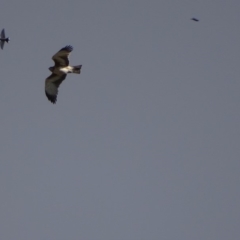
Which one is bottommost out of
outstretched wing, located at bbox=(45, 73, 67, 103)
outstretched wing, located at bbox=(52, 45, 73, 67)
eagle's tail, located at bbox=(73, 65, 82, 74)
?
outstretched wing, located at bbox=(45, 73, 67, 103)

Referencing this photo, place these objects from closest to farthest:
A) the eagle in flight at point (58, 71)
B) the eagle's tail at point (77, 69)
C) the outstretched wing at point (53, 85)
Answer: the eagle's tail at point (77, 69) → the eagle in flight at point (58, 71) → the outstretched wing at point (53, 85)

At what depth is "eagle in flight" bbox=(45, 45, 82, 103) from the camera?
29609 millimetres

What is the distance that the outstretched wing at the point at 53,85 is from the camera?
30734mm

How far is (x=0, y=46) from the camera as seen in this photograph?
4162 cm

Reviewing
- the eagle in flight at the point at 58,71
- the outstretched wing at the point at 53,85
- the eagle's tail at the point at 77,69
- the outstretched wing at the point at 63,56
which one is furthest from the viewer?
the outstretched wing at the point at 53,85

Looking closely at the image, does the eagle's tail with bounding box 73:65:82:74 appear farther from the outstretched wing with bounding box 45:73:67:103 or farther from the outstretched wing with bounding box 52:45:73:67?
the outstretched wing with bounding box 45:73:67:103

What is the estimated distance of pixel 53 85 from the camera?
3109 cm

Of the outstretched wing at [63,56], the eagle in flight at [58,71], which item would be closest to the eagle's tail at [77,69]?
the eagle in flight at [58,71]

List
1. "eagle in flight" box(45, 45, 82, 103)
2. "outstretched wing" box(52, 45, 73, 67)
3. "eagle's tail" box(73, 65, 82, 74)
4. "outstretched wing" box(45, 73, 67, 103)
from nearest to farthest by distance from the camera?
"eagle's tail" box(73, 65, 82, 74)
"eagle in flight" box(45, 45, 82, 103)
"outstretched wing" box(52, 45, 73, 67)
"outstretched wing" box(45, 73, 67, 103)

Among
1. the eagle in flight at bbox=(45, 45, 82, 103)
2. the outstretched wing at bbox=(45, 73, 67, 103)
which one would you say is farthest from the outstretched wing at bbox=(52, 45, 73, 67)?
the outstretched wing at bbox=(45, 73, 67, 103)

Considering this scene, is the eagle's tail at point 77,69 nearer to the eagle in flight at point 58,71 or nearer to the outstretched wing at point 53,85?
the eagle in flight at point 58,71

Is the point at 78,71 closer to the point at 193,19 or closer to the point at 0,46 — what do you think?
the point at 193,19

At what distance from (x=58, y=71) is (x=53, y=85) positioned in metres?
1.04

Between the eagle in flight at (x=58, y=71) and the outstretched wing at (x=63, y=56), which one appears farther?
the outstretched wing at (x=63, y=56)
